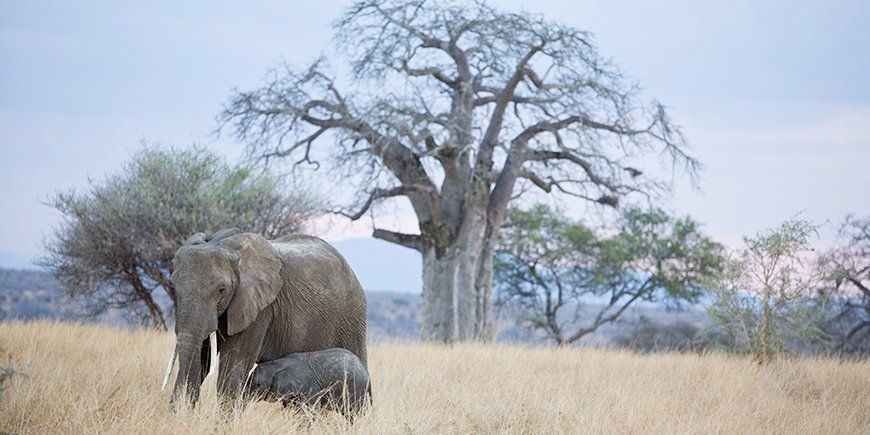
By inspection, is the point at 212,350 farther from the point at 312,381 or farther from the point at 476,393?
the point at 476,393

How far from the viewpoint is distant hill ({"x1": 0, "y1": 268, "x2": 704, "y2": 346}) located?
14.0m

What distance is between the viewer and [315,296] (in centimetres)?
639

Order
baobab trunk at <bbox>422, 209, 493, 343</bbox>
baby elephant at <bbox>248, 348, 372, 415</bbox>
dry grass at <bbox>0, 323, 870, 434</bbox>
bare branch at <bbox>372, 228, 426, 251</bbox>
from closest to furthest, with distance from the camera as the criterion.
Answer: dry grass at <bbox>0, 323, 870, 434</bbox>
baby elephant at <bbox>248, 348, 372, 415</bbox>
baobab trunk at <bbox>422, 209, 493, 343</bbox>
bare branch at <bbox>372, 228, 426, 251</bbox>

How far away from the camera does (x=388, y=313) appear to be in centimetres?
4403

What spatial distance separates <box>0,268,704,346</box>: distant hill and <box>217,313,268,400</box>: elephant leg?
260 inches

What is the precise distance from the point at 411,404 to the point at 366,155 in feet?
28.5

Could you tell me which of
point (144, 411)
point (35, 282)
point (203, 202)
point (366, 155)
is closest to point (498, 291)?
point (366, 155)

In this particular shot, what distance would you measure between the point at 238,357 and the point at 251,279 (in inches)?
22.9

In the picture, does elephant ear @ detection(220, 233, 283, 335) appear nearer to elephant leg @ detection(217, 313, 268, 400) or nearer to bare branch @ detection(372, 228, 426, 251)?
elephant leg @ detection(217, 313, 268, 400)

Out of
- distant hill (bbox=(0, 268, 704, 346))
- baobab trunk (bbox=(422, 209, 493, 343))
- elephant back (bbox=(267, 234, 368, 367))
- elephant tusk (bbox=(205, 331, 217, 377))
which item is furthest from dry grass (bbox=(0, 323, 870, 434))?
baobab trunk (bbox=(422, 209, 493, 343))

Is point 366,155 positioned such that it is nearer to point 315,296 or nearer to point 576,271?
point 315,296

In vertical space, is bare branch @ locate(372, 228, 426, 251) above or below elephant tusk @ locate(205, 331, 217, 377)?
above

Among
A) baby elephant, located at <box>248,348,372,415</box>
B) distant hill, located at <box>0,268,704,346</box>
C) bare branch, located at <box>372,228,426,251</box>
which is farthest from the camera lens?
bare branch, located at <box>372,228,426,251</box>

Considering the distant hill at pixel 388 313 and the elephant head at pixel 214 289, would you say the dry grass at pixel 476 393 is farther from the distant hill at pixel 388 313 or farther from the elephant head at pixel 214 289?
the distant hill at pixel 388 313
